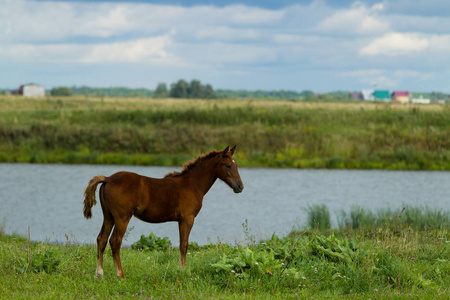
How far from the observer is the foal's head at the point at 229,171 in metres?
7.66

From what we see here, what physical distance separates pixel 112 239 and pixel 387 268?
12.9 ft

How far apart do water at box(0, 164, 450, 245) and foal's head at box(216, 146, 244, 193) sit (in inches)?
280

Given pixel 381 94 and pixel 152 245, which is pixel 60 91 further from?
pixel 152 245

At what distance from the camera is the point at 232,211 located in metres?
22.4

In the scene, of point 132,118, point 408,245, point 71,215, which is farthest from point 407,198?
point 132,118

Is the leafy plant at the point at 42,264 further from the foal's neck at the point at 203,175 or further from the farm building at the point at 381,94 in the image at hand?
the farm building at the point at 381,94

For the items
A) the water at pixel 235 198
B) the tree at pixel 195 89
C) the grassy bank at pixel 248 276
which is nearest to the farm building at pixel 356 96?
the tree at pixel 195 89

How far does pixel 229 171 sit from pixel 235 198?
18.8 metres

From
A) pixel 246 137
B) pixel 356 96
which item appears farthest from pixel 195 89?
pixel 246 137

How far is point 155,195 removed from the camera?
761 centimetres

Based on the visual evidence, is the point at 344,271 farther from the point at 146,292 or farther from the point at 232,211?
the point at 232,211

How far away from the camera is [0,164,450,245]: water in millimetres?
17891

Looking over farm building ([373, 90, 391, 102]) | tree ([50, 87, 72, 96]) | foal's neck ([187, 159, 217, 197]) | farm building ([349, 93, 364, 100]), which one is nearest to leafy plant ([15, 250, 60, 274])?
foal's neck ([187, 159, 217, 197])

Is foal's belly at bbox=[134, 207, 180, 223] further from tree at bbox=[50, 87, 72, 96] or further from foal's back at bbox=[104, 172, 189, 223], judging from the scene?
tree at bbox=[50, 87, 72, 96]
